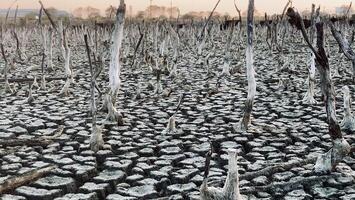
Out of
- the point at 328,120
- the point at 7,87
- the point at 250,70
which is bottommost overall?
the point at 7,87

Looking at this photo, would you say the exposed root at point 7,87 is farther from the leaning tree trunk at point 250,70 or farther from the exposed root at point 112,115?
the leaning tree trunk at point 250,70

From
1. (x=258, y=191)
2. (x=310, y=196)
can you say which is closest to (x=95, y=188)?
(x=258, y=191)

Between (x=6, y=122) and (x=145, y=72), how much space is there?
413cm

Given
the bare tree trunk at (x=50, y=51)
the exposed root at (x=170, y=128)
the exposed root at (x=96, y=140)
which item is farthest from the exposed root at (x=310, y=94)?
the bare tree trunk at (x=50, y=51)

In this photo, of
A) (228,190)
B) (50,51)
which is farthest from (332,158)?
(50,51)

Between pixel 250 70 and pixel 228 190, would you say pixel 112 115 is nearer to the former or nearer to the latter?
pixel 250 70

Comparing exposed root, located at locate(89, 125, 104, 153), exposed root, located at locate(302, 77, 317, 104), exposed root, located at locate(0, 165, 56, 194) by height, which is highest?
exposed root, located at locate(302, 77, 317, 104)

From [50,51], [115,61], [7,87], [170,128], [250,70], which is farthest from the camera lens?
[50,51]

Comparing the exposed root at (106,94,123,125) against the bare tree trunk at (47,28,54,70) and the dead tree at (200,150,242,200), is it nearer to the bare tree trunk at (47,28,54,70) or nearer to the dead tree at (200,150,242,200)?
the dead tree at (200,150,242,200)

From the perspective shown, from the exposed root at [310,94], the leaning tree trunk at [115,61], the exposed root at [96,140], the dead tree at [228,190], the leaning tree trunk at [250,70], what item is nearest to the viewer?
the dead tree at [228,190]

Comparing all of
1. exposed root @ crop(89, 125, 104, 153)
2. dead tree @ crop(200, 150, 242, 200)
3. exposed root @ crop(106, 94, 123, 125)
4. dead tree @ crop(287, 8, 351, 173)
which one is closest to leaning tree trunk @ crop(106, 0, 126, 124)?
exposed root @ crop(106, 94, 123, 125)

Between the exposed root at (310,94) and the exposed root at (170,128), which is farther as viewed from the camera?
the exposed root at (310,94)

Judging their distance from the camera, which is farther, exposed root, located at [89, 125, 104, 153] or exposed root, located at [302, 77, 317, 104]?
exposed root, located at [302, 77, 317, 104]

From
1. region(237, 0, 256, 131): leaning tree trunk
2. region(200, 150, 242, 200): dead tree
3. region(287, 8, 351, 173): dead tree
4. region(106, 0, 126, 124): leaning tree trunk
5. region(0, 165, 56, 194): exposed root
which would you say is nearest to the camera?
region(200, 150, 242, 200): dead tree
